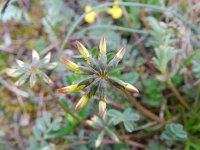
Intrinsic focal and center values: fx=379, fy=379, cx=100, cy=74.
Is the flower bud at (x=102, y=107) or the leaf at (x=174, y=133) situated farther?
the leaf at (x=174, y=133)

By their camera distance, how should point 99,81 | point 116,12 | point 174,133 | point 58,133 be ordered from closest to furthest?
point 99,81 → point 174,133 → point 58,133 → point 116,12

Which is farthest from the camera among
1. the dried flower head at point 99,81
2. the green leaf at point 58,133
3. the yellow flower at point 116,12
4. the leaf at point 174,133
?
the yellow flower at point 116,12

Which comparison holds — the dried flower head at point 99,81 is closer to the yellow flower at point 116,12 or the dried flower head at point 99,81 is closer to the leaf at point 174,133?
the leaf at point 174,133

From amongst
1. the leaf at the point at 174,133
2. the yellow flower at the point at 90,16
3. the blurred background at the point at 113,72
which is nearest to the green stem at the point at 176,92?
the blurred background at the point at 113,72

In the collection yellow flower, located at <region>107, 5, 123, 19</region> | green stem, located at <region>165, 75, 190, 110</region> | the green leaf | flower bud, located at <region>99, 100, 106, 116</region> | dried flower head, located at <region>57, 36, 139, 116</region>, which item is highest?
yellow flower, located at <region>107, 5, 123, 19</region>

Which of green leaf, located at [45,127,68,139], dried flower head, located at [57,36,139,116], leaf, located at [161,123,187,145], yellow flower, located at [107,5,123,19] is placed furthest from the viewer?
yellow flower, located at [107,5,123,19]

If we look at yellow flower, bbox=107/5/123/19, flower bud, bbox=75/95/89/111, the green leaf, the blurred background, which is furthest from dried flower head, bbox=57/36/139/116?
yellow flower, bbox=107/5/123/19

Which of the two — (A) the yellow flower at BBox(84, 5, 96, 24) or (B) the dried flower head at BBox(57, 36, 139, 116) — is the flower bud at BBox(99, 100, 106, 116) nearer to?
(B) the dried flower head at BBox(57, 36, 139, 116)

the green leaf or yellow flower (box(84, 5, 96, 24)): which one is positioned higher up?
yellow flower (box(84, 5, 96, 24))

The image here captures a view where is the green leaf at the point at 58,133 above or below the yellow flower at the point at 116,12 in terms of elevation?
below

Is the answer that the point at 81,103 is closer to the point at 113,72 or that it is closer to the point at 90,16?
the point at 113,72

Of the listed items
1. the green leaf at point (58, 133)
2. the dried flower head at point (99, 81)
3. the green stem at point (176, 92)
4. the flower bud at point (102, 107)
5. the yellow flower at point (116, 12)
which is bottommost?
the flower bud at point (102, 107)

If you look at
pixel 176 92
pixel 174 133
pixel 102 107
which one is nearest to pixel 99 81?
pixel 102 107
